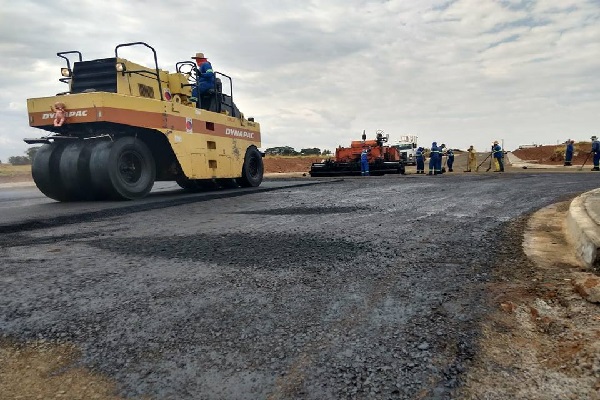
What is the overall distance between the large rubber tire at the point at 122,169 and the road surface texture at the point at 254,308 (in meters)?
3.06

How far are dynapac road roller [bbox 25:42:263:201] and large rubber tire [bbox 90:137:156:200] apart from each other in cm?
2

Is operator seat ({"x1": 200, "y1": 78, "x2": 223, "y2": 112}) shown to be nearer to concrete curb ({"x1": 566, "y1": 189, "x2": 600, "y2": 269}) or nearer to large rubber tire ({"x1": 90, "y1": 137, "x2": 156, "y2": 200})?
large rubber tire ({"x1": 90, "y1": 137, "x2": 156, "y2": 200})

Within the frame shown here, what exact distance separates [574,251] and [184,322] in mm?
2961

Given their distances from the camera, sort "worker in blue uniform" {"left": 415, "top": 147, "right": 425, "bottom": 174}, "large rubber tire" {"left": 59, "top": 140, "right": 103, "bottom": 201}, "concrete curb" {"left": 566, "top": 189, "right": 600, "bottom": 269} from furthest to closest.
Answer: "worker in blue uniform" {"left": 415, "top": 147, "right": 425, "bottom": 174} → "large rubber tire" {"left": 59, "top": 140, "right": 103, "bottom": 201} → "concrete curb" {"left": 566, "top": 189, "right": 600, "bottom": 269}

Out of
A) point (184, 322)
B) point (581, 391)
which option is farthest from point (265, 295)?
point (581, 391)

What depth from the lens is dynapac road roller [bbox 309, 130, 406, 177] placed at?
20.1 meters

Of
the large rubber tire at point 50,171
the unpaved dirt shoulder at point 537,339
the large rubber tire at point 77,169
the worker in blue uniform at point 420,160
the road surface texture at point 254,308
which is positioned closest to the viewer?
the unpaved dirt shoulder at point 537,339

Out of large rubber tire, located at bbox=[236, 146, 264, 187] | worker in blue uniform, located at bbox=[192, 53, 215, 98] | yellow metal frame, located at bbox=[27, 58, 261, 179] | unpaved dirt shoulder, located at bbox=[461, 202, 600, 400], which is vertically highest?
worker in blue uniform, located at bbox=[192, 53, 215, 98]

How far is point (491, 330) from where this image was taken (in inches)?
73.6

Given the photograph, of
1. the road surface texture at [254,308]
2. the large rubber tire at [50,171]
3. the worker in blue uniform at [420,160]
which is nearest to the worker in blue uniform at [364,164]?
the worker in blue uniform at [420,160]

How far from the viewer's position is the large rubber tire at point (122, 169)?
7.25 meters

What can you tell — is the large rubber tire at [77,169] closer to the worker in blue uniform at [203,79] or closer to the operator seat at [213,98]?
the worker in blue uniform at [203,79]

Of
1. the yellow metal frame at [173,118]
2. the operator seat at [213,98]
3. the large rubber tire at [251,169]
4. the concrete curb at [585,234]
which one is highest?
the operator seat at [213,98]

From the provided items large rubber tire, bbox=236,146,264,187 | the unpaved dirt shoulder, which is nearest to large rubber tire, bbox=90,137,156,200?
large rubber tire, bbox=236,146,264,187
